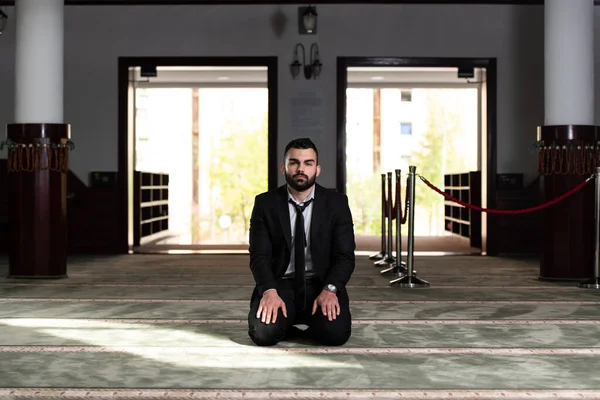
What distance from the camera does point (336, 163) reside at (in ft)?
34.4

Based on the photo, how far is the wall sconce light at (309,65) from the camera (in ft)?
34.2

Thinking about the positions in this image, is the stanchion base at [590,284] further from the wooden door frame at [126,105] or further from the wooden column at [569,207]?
the wooden door frame at [126,105]

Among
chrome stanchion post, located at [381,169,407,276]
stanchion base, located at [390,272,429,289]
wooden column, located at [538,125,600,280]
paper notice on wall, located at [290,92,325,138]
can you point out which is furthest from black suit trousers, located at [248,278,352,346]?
paper notice on wall, located at [290,92,325,138]

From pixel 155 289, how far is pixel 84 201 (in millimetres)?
4093

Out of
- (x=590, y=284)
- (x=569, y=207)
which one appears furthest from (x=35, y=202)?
(x=590, y=284)

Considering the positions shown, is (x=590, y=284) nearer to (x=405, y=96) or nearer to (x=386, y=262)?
(x=386, y=262)

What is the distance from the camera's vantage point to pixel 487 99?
10695mm

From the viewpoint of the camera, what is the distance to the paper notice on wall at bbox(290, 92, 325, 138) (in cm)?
1053

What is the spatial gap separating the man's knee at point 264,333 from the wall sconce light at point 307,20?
20.5ft

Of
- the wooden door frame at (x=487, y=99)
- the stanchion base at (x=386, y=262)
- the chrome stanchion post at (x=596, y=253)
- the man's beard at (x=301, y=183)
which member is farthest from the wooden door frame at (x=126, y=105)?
the man's beard at (x=301, y=183)

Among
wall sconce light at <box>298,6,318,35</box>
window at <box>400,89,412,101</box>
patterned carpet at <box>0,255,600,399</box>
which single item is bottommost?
patterned carpet at <box>0,255,600,399</box>

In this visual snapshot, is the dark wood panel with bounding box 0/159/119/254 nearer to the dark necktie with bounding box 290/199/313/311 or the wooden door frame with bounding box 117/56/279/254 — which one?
the wooden door frame with bounding box 117/56/279/254

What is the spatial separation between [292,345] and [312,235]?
545mm

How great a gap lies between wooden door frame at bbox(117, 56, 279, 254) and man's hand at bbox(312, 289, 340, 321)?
20.6ft
